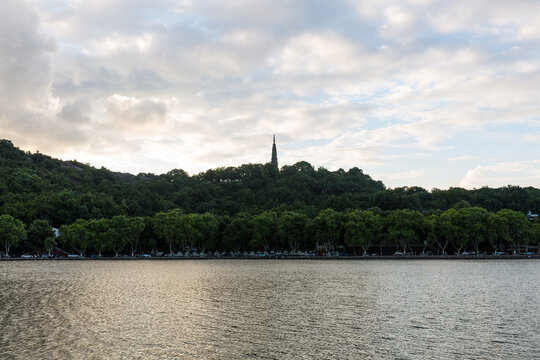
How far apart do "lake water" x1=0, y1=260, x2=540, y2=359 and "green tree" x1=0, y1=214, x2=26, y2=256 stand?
93378mm

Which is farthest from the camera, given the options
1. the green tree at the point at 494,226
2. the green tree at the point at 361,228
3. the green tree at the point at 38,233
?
the green tree at the point at 38,233

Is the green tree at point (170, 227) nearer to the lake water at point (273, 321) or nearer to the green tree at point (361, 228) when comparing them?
the green tree at point (361, 228)

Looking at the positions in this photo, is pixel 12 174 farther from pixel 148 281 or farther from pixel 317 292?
pixel 317 292

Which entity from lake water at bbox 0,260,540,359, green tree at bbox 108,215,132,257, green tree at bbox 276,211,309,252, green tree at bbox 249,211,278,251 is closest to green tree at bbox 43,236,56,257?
green tree at bbox 108,215,132,257

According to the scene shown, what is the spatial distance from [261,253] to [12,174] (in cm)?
11446

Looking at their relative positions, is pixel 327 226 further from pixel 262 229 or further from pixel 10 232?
pixel 10 232

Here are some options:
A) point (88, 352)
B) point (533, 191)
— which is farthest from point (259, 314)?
point (533, 191)

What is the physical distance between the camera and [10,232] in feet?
463

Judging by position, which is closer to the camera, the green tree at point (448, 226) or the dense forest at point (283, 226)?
the green tree at point (448, 226)

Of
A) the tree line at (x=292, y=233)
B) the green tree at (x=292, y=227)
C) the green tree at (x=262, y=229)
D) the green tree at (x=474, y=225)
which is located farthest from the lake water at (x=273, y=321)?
the green tree at (x=262, y=229)

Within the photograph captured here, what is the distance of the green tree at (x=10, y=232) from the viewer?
13975cm

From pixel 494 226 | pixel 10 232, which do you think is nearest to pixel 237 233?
pixel 10 232

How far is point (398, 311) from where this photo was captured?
3919 centimetres

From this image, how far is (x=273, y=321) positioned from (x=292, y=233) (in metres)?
114
